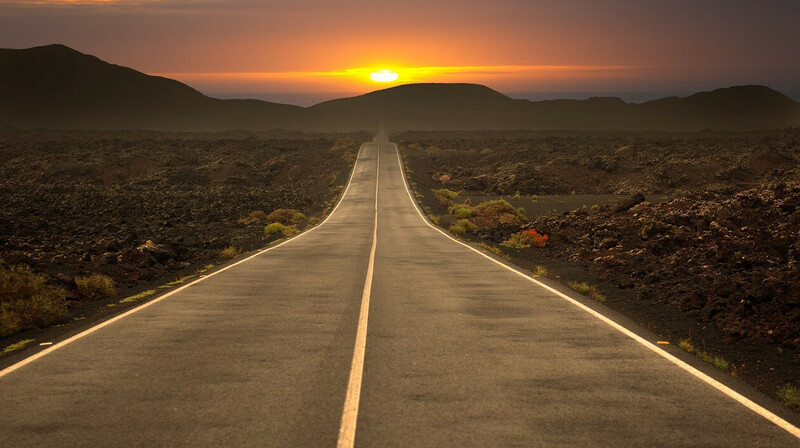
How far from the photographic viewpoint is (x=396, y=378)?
812cm

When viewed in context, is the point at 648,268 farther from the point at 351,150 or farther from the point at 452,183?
the point at 351,150

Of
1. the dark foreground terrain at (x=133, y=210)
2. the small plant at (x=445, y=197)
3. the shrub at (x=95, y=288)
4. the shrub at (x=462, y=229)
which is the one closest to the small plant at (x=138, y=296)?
the dark foreground terrain at (x=133, y=210)

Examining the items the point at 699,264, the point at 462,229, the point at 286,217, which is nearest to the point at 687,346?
the point at 699,264

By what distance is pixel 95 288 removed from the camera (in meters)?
16.0

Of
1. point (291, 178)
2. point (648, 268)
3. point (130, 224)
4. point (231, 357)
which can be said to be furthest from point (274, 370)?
point (291, 178)

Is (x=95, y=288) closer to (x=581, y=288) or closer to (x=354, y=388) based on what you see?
(x=354, y=388)

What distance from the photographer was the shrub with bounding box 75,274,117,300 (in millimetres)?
15734

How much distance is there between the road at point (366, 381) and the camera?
631 cm

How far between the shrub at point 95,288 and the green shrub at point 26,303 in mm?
986

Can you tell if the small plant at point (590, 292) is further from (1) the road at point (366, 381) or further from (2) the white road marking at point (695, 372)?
(1) the road at point (366, 381)

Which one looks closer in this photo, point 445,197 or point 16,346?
point 16,346

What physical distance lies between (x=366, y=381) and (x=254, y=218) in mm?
41809

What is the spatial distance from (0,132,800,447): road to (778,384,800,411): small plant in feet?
2.40

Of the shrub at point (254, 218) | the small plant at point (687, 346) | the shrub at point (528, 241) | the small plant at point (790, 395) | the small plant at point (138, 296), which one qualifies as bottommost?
the shrub at point (254, 218)
